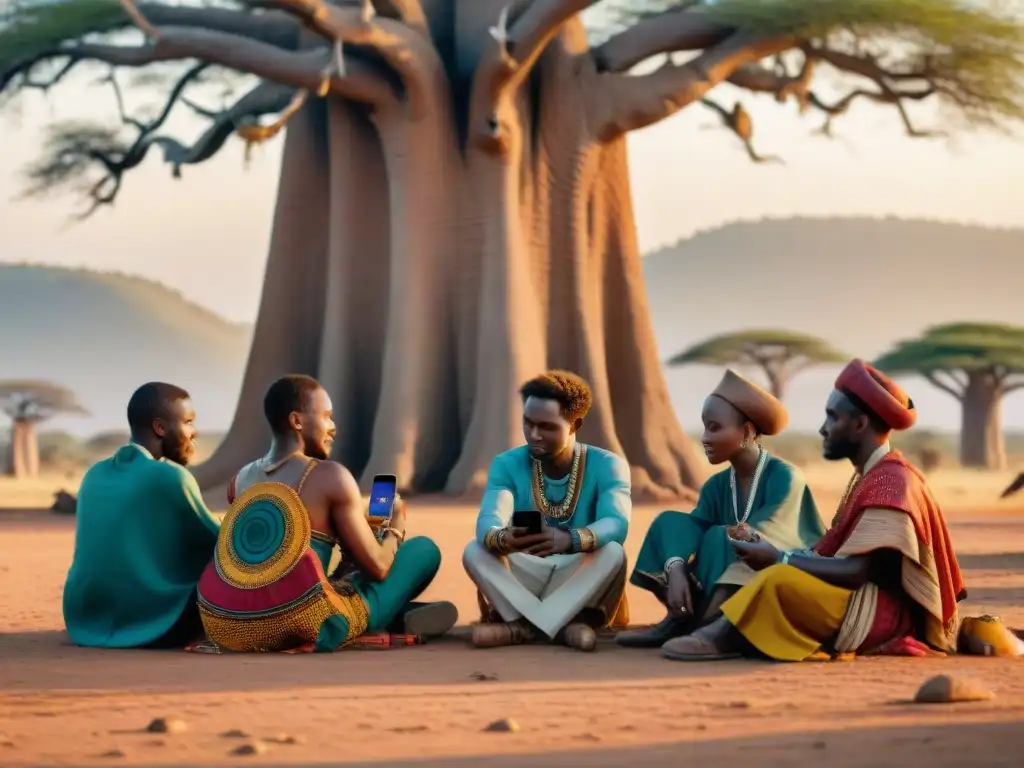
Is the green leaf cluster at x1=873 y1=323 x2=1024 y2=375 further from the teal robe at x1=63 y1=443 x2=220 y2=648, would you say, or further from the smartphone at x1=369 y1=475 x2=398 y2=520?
the teal robe at x1=63 y1=443 x2=220 y2=648

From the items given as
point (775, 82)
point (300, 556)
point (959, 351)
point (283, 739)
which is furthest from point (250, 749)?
point (959, 351)

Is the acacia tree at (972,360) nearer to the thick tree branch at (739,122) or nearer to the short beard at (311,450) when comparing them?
the thick tree branch at (739,122)

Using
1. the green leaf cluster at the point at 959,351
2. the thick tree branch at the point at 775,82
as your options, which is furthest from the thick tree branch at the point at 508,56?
the green leaf cluster at the point at 959,351

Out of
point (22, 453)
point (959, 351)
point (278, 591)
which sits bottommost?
point (278, 591)

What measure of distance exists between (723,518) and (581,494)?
591mm

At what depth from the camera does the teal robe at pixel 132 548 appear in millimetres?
7016

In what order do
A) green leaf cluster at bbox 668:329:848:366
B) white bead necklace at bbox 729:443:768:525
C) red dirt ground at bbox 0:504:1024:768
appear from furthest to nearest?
1. green leaf cluster at bbox 668:329:848:366
2. white bead necklace at bbox 729:443:768:525
3. red dirt ground at bbox 0:504:1024:768

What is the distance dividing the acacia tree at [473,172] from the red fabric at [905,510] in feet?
34.6

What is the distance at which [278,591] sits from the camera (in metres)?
6.56

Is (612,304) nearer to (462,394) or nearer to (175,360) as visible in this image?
(462,394)

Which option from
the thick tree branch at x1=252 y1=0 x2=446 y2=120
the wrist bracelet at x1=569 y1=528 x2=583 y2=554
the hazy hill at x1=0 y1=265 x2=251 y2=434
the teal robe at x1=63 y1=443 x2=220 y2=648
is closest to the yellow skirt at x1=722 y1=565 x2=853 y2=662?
the wrist bracelet at x1=569 y1=528 x2=583 y2=554

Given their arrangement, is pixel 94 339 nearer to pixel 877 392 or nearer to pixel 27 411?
pixel 27 411

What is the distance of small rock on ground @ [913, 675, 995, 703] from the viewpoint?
5.28 metres

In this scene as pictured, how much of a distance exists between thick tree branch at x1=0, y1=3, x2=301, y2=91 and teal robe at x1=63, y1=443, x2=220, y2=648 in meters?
12.0
